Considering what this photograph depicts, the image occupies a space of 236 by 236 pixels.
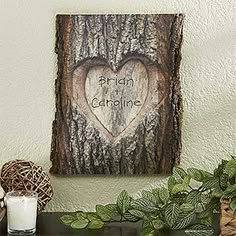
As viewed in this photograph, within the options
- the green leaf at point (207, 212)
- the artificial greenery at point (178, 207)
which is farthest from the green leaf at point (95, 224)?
the green leaf at point (207, 212)

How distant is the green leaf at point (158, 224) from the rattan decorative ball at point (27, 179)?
1.02 ft

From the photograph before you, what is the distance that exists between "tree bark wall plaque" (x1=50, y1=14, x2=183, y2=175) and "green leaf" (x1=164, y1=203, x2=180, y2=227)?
262 mm

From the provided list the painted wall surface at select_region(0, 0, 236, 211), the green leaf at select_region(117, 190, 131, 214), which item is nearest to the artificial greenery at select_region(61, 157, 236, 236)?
the green leaf at select_region(117, 190, 131, 214)

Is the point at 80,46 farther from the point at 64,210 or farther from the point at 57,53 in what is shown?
the point at 64,210

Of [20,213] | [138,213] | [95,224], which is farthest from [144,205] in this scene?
[20,213]

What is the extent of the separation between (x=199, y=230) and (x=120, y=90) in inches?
17.4

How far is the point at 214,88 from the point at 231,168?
33 cm

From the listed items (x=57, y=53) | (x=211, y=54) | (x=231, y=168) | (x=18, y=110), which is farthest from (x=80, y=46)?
(x=231, y=168)

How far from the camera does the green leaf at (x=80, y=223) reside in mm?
1608

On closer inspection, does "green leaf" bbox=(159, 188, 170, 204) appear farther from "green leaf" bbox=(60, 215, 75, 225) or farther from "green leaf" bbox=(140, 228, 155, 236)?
"green leaf" bbox=(60, 215, 75, 225)

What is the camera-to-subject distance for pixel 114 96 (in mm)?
1780

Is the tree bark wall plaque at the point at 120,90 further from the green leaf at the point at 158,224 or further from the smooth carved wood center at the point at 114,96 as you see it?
the green leaf at the point at 158,224

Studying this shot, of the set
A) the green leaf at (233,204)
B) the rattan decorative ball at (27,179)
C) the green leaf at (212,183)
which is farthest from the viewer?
the rattan decorative ball at (27,179)

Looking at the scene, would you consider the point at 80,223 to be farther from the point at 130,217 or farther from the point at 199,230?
the point at 199,230
